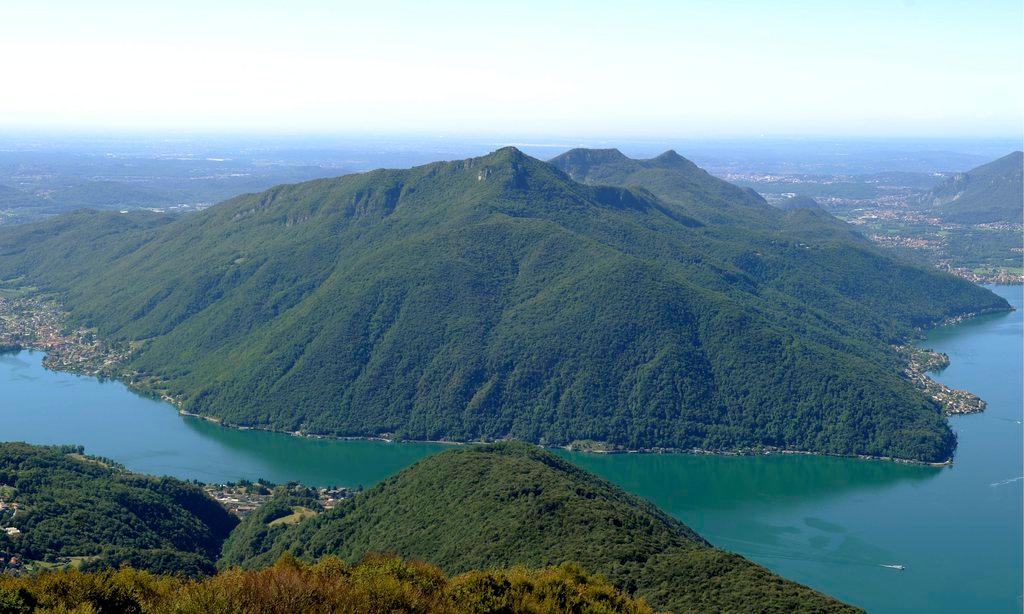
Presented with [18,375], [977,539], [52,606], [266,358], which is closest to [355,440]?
[266,358]

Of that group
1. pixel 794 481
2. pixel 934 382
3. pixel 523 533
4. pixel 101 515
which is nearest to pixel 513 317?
pixel 794 481

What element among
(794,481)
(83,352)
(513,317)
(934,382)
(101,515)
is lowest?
(794,481)

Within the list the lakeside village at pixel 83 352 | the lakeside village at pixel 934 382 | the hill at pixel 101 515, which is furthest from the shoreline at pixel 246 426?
the hill at pixel 101 515

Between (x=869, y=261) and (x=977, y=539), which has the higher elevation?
(x=869, y=261)

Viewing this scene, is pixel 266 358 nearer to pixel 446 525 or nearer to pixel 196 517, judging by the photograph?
pixel 196 517

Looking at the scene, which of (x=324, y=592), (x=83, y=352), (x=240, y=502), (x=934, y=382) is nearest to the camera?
(x=324, y=592)

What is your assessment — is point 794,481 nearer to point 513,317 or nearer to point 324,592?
point 513,317

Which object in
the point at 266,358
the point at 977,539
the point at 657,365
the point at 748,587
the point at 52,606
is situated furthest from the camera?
the point at 266,358
